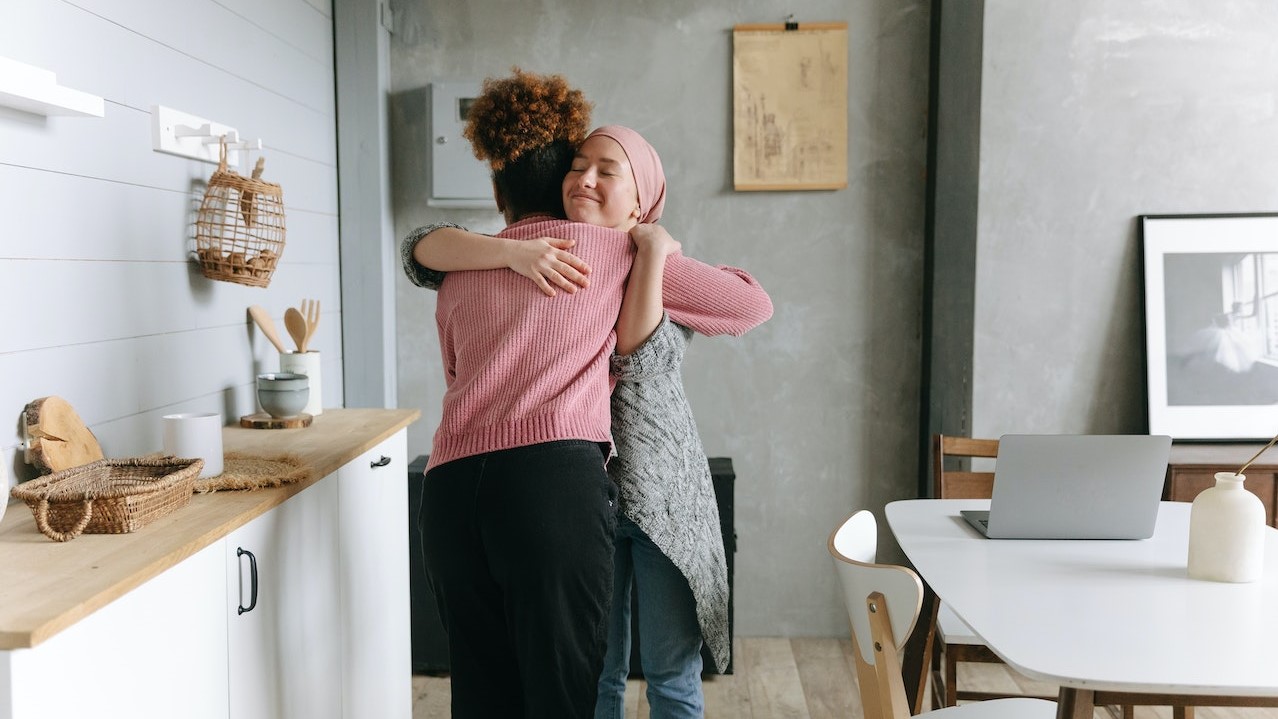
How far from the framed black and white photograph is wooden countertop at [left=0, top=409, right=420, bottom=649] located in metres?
2.44

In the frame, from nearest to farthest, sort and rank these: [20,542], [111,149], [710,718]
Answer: [20,542], [111,149], [710,718]

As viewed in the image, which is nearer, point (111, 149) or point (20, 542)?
point (20, 542)

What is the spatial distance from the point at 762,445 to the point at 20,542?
2.55m

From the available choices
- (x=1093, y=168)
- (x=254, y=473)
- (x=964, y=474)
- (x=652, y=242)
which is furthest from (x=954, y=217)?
(x=254, y=473)

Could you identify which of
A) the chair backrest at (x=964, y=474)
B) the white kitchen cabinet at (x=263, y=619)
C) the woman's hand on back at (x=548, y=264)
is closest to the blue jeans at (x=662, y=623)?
the woman's hand on back at (x=548, y=264)

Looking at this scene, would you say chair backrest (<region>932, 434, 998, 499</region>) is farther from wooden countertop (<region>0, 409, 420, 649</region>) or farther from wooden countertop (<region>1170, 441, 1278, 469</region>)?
wooden countertop (<region>0, 409, 420, 649</region>)

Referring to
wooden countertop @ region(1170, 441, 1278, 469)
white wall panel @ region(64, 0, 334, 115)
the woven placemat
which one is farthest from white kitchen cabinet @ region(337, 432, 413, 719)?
wooden countertop @ region(1170, 441, 1278, 469)

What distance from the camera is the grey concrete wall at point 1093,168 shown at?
9.68 feet

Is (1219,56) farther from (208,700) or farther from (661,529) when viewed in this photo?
(208,700)

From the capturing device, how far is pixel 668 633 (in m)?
1.85

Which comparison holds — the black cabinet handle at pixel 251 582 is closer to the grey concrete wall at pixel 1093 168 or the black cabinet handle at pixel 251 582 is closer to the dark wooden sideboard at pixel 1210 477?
the grey concrete wall at pixel 1093 168

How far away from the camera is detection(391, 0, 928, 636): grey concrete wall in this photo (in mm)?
3381

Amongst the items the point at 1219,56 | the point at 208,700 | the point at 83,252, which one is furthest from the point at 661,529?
the point at 1219,56

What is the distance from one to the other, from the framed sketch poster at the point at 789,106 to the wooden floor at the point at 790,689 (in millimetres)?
1618
